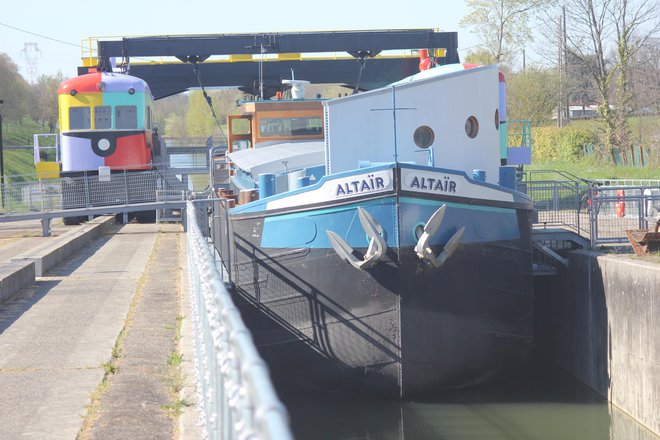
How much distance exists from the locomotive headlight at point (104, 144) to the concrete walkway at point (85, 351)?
14255 millimetres

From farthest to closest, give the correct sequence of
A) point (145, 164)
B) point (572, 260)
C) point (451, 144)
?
point (145, 164), point (572, 260), point (451, 144)

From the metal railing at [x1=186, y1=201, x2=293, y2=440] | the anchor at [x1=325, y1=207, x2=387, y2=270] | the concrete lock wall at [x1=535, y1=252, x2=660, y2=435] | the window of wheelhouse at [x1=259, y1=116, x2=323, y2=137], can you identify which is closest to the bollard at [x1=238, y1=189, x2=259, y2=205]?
the anchor at [x1=325, y1=207, x2=387, y2=270]

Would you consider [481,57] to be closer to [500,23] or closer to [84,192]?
[500,23]

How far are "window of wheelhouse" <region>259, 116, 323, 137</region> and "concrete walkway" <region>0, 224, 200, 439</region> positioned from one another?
5197 mm

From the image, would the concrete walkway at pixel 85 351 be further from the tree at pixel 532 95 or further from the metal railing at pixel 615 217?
the tree at pixel 532 95

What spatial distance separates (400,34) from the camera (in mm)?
28391

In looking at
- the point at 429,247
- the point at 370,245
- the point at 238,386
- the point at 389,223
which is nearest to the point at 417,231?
the point at 429,247

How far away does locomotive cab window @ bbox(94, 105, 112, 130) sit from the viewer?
97.1 feet

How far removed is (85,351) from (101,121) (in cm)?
2211

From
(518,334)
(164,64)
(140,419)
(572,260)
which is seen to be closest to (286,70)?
(164,64)

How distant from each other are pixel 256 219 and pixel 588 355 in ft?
18.2

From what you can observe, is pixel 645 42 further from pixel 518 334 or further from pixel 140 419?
pixel 140 419

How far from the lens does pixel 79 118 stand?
97.5ft

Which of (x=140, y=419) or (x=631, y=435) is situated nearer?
(x=140, y=419)
